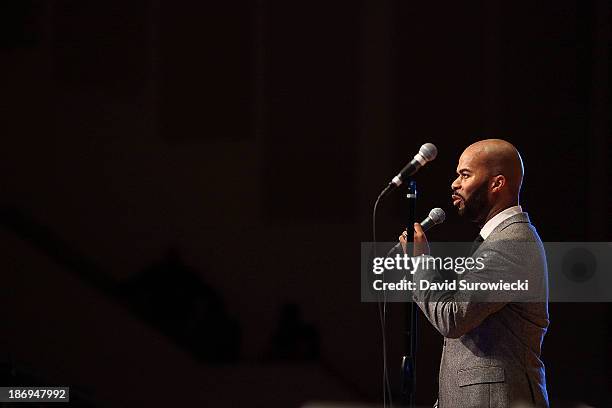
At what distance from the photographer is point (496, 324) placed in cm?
209

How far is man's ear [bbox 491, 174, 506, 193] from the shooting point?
2188mm

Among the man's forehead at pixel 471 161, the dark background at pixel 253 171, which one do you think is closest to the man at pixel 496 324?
the man's forehead at pixel 471 161

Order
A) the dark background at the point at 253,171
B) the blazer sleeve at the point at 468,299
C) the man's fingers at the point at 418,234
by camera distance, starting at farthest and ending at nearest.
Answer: the dark background at the point at 253,171 < the man's fingers at the point at 418,234 < the blazer sleeve at the point at 468,299

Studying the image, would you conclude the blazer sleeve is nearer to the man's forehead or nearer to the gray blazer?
the gray blazer

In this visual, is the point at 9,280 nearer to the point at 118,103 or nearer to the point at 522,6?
the point at 118,103

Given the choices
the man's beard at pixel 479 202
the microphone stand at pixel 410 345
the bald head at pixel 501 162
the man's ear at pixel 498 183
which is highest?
the bald head at pixel 501 162

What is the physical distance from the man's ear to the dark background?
1608mm

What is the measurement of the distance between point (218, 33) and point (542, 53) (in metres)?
1.77

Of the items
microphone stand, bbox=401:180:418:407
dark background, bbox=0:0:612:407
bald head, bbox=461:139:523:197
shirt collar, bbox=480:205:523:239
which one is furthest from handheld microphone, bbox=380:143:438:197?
dark background, bbox=0:0:612:407

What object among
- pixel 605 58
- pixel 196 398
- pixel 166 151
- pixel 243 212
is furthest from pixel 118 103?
pixel 605 58

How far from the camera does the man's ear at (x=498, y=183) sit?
2.19m

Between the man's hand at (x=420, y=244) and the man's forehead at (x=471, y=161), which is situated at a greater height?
the man's forehead at (x=471, y=161)

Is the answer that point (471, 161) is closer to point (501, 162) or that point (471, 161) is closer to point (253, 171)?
point (501, 162)

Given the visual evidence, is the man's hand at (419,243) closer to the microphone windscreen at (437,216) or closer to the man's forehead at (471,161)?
the microphone windscreen at (437,216)
